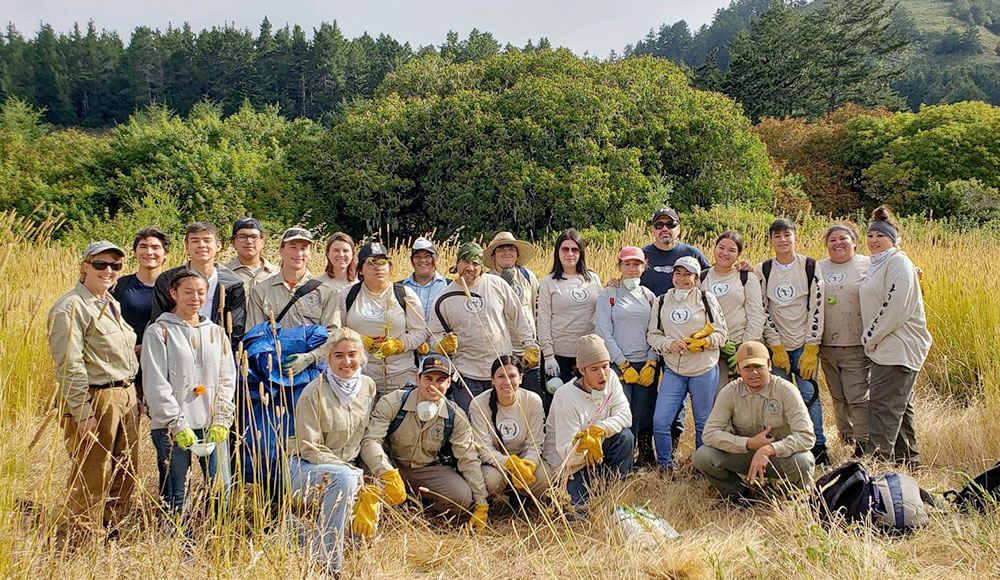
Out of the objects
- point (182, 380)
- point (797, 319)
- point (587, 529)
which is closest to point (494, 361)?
point (587, 529)

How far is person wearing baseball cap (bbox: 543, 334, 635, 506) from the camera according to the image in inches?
143

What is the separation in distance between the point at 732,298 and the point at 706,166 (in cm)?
1061

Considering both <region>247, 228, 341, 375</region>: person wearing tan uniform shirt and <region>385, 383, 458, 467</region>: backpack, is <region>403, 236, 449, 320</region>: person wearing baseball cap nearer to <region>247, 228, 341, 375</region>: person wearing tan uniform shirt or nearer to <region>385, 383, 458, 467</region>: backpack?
<region>247, 228, 341, 375</region>: person wearing tan uniform shirt

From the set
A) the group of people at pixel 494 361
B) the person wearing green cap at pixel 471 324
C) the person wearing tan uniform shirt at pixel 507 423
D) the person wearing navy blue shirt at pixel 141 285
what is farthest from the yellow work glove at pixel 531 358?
the person wearing navy blue shirt at pixel 141 285

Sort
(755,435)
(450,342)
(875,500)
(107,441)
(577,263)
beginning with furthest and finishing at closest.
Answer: (577,263) → (450,342) → (755,435) → (875,500) → (107,441)

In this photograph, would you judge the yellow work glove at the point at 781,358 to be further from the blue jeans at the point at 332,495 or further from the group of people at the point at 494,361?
the blue jeans at the point at 332,495

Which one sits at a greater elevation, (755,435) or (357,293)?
(357,293)

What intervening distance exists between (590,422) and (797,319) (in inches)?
68.9

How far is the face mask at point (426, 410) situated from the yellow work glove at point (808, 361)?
2.54 m

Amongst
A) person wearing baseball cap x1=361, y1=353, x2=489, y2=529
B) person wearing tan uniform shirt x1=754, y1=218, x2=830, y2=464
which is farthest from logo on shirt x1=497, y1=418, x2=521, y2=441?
person wearing tan uniform shirt x1=754, y1=218, x2=830, y2=464

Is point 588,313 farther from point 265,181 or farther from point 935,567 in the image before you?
point 265,181

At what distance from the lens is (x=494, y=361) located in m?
3.96

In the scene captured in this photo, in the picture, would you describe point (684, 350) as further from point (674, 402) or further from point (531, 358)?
point (531, 358)

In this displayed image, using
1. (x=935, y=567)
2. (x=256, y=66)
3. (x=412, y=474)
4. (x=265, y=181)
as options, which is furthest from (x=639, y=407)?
(x=256, y=66)
